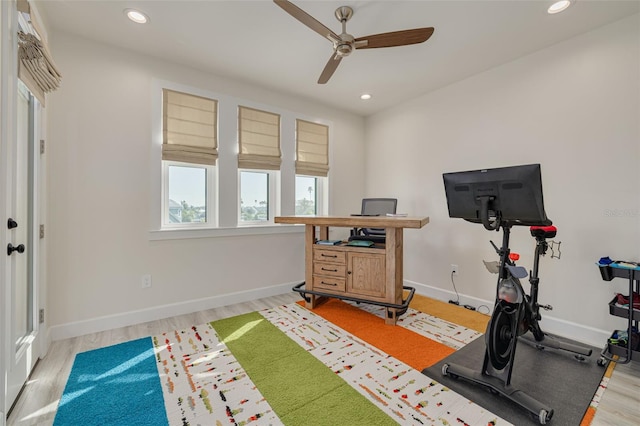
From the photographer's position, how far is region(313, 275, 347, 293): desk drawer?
3.17m

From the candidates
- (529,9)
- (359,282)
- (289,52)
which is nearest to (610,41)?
(529,9)

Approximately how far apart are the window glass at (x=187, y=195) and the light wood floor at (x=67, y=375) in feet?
3.71

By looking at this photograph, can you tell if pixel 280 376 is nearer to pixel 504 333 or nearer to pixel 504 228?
pixel 504 333

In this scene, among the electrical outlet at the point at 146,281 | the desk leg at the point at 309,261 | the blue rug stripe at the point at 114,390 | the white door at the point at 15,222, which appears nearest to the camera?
the white door at the point at 15,222

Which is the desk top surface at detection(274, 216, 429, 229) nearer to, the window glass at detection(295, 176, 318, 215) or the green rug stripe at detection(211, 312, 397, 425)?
the window glass at detection(295, 176, 318, 215)

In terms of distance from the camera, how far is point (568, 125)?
2715 mm

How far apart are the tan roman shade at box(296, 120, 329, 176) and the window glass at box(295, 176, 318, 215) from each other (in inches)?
6.4

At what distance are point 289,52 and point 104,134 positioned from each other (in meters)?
1.98

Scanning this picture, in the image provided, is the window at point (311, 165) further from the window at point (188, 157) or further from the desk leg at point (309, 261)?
the window at point (188, 157)

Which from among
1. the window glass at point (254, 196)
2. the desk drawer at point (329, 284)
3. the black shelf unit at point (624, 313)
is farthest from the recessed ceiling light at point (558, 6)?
the window glass at point (254, 196)

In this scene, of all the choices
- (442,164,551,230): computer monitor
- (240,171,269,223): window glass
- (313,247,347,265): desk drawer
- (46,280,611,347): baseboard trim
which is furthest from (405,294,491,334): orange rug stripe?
(240,171,269,223): window glass

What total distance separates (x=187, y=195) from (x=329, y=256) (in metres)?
1.80

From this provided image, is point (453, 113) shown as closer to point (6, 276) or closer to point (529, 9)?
point (529, 9)

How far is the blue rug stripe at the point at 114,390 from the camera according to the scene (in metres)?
1.63
